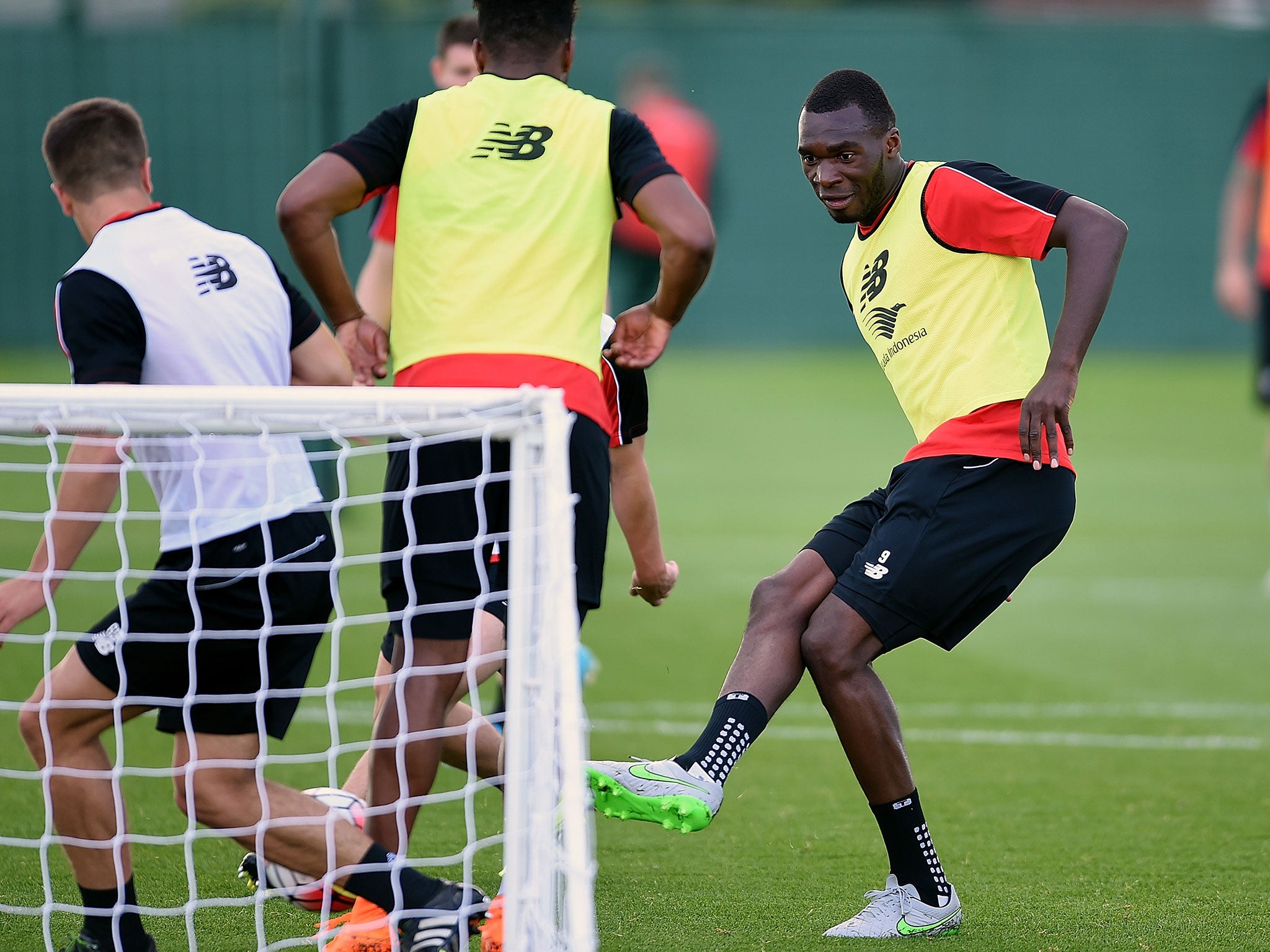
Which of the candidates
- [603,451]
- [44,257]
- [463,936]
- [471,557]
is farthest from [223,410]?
[44,257]

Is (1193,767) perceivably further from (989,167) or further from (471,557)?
(471,557)

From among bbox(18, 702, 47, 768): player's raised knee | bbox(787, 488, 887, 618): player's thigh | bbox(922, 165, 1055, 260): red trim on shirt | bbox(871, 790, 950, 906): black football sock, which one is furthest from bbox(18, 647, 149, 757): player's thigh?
bbox(922, 165, 1055, 260): red trim on shirt

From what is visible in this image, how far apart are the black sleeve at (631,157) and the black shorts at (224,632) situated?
1061 millimetres

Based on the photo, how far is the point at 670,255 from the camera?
3209 millimetres

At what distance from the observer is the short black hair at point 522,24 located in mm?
3359

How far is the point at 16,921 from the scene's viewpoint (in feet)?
12.2

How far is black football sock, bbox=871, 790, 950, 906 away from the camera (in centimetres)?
364

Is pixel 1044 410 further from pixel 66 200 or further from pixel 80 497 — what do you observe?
pixel 66 200

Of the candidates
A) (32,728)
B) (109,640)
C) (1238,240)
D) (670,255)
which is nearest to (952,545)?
(670,255)

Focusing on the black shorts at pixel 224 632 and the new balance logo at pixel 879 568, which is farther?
the new balance logo at pixel 879 568

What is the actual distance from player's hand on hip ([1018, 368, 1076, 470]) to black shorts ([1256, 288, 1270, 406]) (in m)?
4.92

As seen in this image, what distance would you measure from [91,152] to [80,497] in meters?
0.84

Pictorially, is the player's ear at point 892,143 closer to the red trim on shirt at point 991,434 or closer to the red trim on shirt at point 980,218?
the red trim on shirt at point 980,218

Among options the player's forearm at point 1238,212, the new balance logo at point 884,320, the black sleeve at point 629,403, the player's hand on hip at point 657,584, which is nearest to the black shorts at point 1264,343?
the player's forearm at point 1238,212
